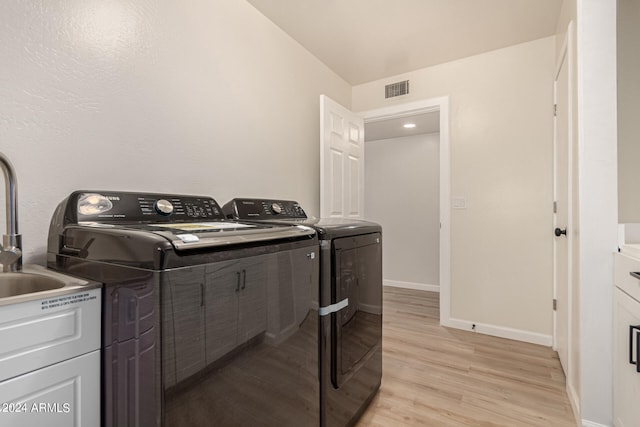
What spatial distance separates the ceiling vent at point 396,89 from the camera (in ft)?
10.6

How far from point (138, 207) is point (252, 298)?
71cm

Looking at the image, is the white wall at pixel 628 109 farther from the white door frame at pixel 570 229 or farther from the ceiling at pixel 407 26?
the ceiling at pixel 407 26

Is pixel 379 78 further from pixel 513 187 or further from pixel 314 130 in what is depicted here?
pixel 513 187

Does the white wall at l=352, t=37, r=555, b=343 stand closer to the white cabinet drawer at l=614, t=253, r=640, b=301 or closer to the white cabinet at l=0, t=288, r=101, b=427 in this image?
the white cabinet drawer at l=614, t=253, r=640, b=301

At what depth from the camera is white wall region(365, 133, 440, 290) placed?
441 centimetres

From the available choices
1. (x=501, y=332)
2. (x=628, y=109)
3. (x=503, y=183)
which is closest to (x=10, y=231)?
(x=628, y=109)

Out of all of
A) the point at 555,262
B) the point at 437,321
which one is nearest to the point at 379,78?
the point at 555,262

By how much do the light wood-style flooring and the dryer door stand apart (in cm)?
37

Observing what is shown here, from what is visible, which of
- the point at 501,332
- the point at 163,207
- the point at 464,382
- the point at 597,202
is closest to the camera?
the point at 163,207

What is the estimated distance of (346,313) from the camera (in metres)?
1.52

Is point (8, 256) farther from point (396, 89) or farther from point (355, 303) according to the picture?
point (396, 89)

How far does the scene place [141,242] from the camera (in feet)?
2.60

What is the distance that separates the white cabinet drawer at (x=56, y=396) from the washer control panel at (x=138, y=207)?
544 millimetres

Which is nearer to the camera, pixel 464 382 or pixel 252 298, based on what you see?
pixel 252 298
